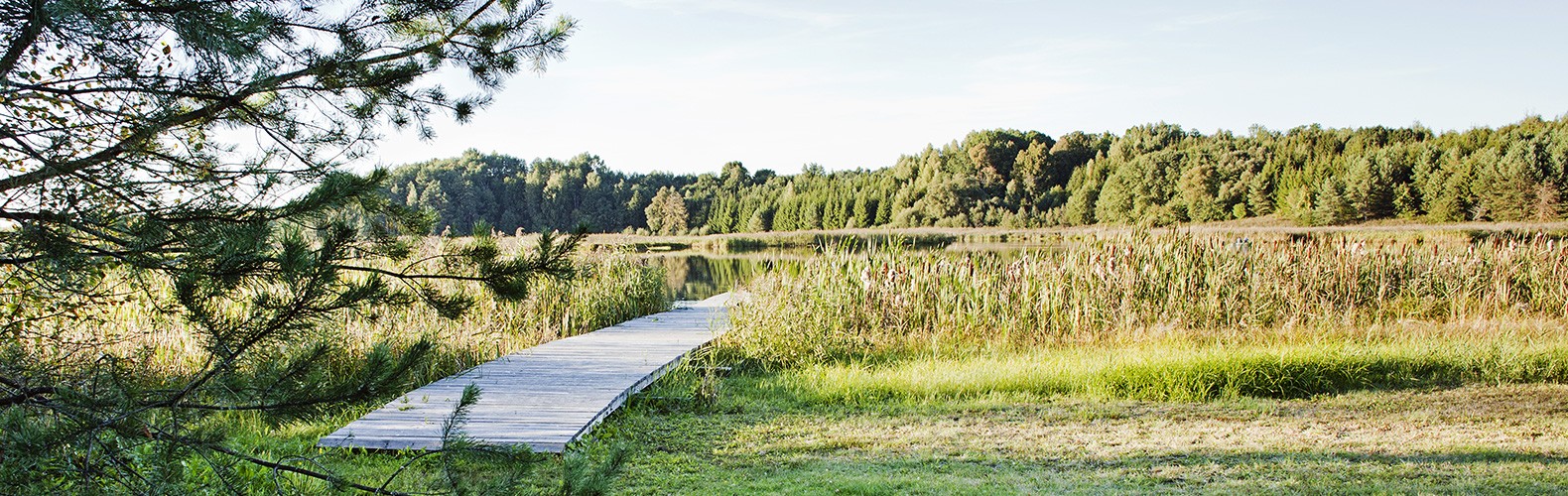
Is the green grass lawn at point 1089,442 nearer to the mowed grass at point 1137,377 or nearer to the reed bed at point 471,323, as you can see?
the mowed grass at point 1137,377

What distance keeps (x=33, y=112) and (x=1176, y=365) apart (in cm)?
585

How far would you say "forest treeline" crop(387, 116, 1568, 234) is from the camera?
78.1 feet

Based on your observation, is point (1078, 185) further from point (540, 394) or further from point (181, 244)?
point (181, 244)

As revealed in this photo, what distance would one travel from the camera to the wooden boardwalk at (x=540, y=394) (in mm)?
4320

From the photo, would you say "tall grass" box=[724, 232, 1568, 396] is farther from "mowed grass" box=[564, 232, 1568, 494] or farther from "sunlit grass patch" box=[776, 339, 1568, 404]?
"sunlit grass patch" box=[776, 339, 1568, 404]

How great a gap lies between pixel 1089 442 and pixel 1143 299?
381 cm

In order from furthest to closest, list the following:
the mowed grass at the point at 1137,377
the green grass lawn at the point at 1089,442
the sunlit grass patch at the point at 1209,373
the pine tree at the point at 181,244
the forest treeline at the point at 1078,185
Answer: the forest treeline at the point at 1078,185 < the sunlit grass patch at the point at 1209,373 < the mowed grass at the point at 1137,377 < the green grass lawn at the point at 1089,442 < the pine tree at the point at 181,244

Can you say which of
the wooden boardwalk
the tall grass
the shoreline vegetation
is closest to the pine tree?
the shoreline vegetation

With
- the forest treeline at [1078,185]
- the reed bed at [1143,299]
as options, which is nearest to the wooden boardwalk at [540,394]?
the reed bed at [1143,299]

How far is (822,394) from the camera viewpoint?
5.76 m

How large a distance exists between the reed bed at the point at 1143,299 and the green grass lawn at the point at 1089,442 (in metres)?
1.44

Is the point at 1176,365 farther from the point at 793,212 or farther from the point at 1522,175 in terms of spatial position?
the point at 793,212

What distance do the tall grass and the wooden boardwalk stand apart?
1.00 m

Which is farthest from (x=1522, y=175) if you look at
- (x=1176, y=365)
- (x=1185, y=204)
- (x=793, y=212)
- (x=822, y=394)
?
(x=793, y=212)
